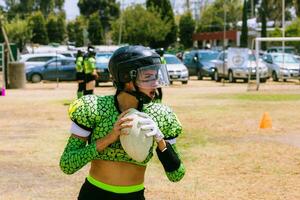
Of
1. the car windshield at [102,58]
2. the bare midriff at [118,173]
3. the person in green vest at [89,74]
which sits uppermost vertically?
the bare midriff at [118,173]

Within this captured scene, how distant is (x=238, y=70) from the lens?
3428cm

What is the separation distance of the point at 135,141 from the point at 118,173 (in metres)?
0.28

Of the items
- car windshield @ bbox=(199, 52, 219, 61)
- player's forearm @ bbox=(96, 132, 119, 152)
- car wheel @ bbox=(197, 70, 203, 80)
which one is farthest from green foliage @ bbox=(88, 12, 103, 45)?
player's forearm @ bbox=(96, 132, 119, 152)

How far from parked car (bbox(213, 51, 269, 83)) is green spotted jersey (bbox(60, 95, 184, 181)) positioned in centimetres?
2829

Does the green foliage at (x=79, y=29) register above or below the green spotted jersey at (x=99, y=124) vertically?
below

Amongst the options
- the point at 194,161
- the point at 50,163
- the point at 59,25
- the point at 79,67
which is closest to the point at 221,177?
the point at 194,161

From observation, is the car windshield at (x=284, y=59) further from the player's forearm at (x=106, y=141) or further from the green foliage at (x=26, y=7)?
the green foliage at (x=26, y=7)

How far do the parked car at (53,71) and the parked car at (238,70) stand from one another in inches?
307

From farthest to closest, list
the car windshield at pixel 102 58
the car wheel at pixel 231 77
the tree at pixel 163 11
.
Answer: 1. the tree at pixel 163 11
2. the car wheel at pixel 231 77
3. the car windshield at pixel 102 58

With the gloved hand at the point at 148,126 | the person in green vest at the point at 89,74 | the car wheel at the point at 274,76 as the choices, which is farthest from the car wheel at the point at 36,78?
the gloved hand at the point at 148,126

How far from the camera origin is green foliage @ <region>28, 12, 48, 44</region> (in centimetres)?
10325

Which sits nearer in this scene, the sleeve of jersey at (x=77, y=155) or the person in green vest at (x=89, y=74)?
the sleeve of jersey at (x=77, y=155)

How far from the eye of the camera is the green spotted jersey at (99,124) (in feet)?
11.4

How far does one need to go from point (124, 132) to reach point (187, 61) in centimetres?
3738
